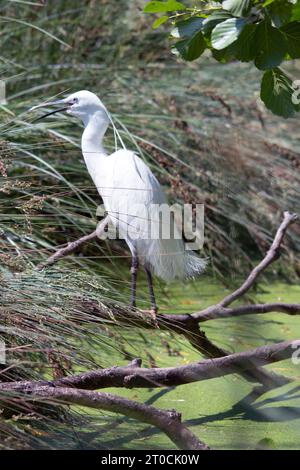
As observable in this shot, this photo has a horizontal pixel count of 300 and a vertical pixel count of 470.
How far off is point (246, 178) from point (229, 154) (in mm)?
Result: 143

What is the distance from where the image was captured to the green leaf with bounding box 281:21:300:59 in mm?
1757

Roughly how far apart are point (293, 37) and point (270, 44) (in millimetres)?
87

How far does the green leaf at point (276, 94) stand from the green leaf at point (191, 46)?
0.16 meters

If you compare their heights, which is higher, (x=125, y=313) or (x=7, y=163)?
(x=7, y=163)

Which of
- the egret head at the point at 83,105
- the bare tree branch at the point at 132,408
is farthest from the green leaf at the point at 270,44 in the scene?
the egret head at the point at 83,105

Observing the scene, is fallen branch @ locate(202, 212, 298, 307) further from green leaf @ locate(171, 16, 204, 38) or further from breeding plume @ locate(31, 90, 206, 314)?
green leaf @ locate(171, 16, 204, 38)

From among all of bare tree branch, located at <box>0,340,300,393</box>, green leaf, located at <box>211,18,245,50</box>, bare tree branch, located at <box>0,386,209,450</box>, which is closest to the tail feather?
bare tree branch, located at <box>0,340,300,393</box>

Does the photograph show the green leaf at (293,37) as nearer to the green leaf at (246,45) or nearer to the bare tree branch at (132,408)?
the green leaf at (246,45)

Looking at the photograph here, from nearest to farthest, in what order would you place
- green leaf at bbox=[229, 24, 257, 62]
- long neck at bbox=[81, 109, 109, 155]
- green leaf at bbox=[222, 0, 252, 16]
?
green leaf at bbox=[222, 0, 252, 16], green leaf at bbox=[229, 24, 257, 62], long neck at bbox=[81, 109, 109, 155]

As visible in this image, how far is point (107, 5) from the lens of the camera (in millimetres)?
4598

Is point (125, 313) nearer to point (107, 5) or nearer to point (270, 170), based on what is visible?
point (270, 170)

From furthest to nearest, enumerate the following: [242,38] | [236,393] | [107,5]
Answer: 1. [107,5]
2. [236,393]
3. [242,38]

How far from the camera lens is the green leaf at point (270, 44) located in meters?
1.70
